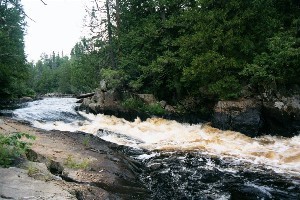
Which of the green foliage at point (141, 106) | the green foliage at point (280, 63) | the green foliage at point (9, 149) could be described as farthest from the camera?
the green foliage at point (141, 106)

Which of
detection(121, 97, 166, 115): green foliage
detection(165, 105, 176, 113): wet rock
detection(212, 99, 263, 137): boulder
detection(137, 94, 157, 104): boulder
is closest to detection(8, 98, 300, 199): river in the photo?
detection(212, 99, 263, 137): boulder

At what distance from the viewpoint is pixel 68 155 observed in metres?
8.19

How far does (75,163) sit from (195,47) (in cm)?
1167

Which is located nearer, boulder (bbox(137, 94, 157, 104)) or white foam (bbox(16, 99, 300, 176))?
white foam (bbox(16, 99, 300, 176))

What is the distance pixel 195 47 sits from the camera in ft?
56.3

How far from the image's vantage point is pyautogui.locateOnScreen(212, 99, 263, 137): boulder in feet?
Answer: 48.2

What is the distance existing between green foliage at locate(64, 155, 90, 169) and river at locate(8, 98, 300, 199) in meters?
1.69

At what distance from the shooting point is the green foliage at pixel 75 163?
730cm

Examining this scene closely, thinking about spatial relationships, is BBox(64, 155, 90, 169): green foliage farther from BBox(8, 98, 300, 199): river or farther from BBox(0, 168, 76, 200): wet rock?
BBox(0, 168, 76, 200): wet rock

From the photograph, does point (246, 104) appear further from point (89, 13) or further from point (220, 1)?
point (89, 13)

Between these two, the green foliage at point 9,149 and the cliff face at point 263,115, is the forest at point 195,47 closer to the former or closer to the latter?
the cliff face at point 263,115

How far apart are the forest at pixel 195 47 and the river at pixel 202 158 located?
293 cm

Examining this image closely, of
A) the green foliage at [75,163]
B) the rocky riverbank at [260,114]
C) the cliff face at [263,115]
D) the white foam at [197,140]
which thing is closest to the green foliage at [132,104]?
the white foam at [197,140]

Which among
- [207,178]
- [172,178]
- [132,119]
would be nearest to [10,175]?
[172,178]
